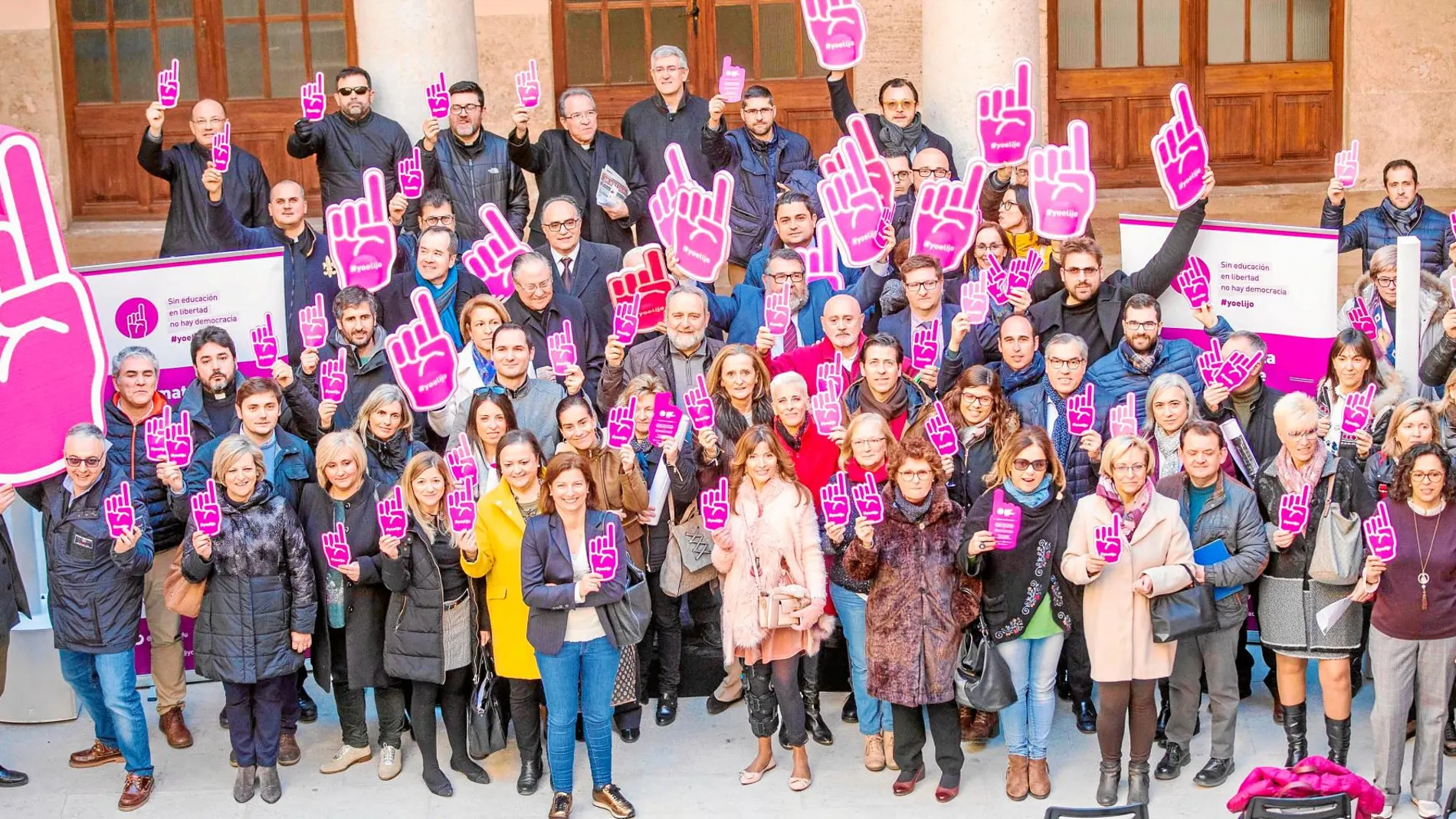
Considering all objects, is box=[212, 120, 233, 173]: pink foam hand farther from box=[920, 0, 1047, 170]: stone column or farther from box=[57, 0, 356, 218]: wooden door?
box=[57, 0, 356, 218]: wooden door

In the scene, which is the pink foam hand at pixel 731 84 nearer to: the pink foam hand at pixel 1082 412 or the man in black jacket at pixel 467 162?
the man in black jacket at pixel 467 162

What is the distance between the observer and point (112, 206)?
15.1 metres

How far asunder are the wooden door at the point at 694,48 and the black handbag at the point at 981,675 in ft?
23.6

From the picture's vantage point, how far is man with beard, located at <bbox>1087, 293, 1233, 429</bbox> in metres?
8.97

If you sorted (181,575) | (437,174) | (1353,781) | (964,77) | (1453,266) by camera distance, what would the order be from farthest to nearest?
(964,77)
(437,174)
(1453,266)
(181,575)
(1353,781)

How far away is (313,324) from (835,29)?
11.0ft

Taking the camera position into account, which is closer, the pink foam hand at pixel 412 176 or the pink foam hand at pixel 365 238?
the pink foam hand at pixel 365 238

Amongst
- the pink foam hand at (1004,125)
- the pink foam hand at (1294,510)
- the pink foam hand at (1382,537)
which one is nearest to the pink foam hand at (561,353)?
the pink foam hand at (1004,125)

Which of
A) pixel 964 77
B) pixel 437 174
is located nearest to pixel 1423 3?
pixel 964 77

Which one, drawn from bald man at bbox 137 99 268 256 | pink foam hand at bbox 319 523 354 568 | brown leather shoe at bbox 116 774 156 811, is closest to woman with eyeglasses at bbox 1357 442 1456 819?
pink foam hand at bbox 319 523 354 568

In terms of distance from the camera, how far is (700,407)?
875cm

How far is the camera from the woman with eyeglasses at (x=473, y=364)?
9273mm

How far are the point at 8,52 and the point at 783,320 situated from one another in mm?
8062

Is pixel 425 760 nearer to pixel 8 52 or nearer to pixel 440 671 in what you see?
pixel 440 671
